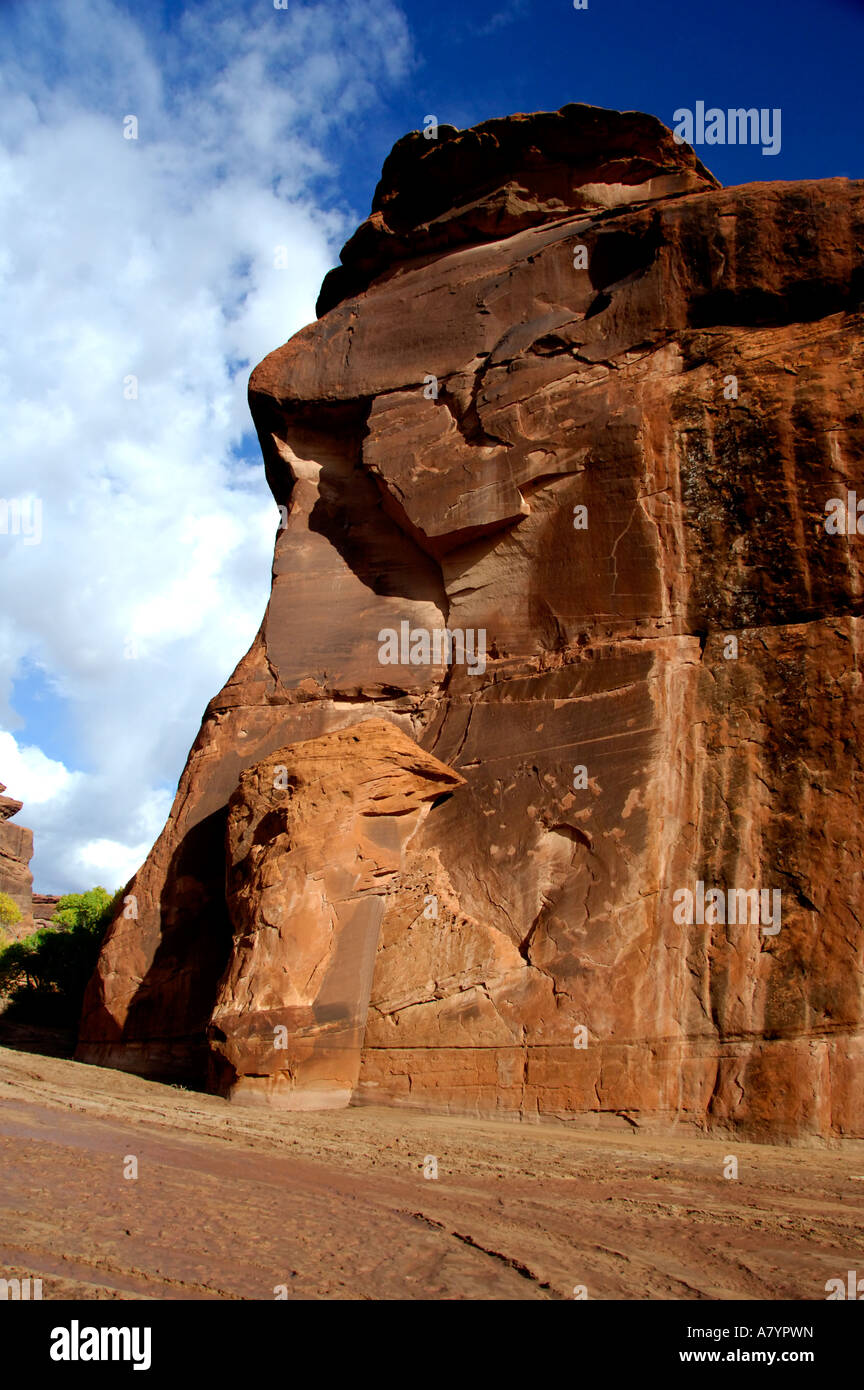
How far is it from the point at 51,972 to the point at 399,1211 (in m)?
27.0

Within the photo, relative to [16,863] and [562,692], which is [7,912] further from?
[562,692]

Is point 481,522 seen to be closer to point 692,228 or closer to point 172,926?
point 692,228

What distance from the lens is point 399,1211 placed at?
643 centimetres

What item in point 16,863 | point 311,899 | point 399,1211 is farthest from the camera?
point 16,863

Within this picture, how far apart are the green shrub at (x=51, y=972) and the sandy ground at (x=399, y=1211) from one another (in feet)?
66.5

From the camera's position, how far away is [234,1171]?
7293 millimetres

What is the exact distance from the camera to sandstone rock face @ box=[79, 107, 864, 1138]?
11.3 metres

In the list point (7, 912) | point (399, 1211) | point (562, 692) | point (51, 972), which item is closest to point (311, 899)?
point (562, 692)

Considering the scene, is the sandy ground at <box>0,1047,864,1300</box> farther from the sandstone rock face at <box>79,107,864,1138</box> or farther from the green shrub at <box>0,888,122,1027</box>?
the green shrub at <box>0,888,122,1027</box>

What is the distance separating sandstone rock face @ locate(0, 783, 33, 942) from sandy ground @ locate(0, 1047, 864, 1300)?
49.0m

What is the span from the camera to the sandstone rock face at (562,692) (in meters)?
11.3
